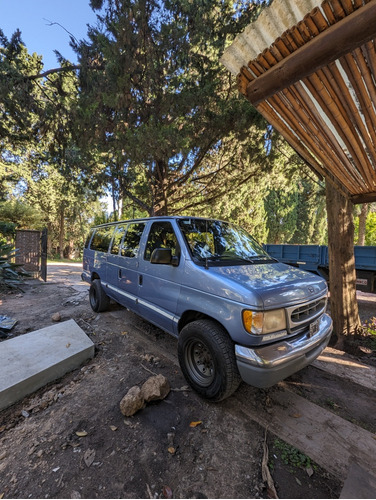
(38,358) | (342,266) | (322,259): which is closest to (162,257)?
(38,358)

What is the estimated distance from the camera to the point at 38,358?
116 inches

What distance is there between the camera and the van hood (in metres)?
2.10

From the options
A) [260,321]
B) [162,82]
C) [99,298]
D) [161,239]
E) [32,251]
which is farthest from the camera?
[32,251]

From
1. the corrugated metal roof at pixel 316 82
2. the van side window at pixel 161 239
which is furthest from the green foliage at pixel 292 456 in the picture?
the corrugated metal roof at pixel 316 82

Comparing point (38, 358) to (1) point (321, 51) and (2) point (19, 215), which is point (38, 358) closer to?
(1) point (321, 51)

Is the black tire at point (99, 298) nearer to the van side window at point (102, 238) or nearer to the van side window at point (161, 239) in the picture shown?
the van side window at point (102, 238)

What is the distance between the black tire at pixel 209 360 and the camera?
2201 mm

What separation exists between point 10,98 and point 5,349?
8342 mm

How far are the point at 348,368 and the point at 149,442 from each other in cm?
323

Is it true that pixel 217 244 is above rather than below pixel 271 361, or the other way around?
above

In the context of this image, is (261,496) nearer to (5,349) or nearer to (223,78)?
(5,349)

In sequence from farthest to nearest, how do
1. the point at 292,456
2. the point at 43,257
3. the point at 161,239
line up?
the point at 43,257
the point at 161,239
the point at 292,456

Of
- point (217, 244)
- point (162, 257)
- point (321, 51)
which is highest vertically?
point (321, 51)

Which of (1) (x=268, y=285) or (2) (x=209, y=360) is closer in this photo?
(1) (x=268, y=285)
